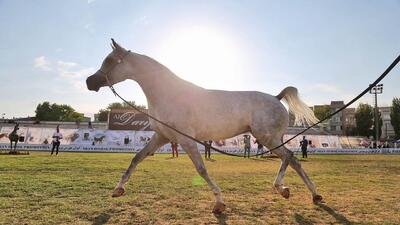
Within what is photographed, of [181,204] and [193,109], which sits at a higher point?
[193,109]

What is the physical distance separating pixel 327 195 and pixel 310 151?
4559 centimetres

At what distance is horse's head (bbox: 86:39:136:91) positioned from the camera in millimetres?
7605

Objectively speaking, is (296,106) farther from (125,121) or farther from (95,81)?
(125,121)

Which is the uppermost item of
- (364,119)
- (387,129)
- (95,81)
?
(387,129)

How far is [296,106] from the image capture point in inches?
347

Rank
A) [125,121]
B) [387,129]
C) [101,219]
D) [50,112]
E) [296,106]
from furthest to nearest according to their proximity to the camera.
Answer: [387,129] < [50,112] < [125,121] < [296,106] < [101,219]

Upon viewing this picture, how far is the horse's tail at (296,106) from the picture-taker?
8.70 m

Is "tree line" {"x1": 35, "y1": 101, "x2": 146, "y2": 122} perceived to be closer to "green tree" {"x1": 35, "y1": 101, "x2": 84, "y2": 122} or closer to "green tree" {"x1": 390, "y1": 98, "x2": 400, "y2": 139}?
"green tree" {"x1": 35, "y1": 101, "x2": 84, "y2": 122}

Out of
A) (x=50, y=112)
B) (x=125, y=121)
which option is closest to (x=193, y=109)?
(x=125, y=121)

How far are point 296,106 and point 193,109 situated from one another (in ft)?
9.34

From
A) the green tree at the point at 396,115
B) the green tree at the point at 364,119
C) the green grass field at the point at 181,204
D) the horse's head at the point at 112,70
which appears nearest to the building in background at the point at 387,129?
the green tree at the point at 364,119

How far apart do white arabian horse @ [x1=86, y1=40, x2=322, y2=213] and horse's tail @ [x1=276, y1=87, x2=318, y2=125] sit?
29.7 inches

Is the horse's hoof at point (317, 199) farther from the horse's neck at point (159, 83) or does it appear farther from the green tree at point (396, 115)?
the green tree at point (396, 115)

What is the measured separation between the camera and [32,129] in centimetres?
4850
